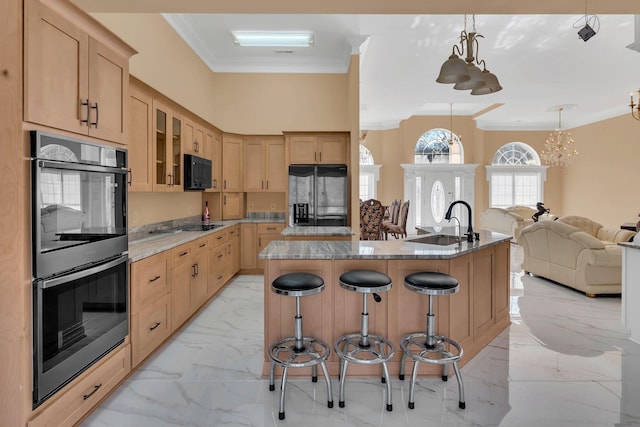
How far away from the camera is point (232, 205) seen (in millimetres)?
5699


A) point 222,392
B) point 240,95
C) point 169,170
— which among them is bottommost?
point 222,392

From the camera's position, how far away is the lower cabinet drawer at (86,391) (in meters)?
1.75

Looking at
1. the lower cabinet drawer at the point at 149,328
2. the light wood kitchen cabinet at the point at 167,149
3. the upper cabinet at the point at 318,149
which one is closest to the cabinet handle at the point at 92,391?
the lower cabinet drawer at the point at 149,328

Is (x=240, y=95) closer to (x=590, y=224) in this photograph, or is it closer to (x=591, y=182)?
(x=590, y=224)

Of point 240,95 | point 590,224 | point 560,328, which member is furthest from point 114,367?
point 590,224

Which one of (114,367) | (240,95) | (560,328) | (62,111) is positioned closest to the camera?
(62,111)

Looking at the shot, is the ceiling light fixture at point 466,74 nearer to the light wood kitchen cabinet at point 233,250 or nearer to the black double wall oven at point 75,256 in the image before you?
the black double wall oven at point 75,256

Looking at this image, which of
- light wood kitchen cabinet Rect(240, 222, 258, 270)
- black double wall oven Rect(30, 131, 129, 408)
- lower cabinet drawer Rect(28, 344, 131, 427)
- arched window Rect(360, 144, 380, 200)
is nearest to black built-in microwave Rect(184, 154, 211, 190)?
light wood kitchen cabinet Rect(240, 222, 258, 270)

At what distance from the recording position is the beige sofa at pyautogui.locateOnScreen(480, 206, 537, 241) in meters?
8.71

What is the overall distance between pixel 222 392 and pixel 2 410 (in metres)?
1.15

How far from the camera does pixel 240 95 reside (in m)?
5.88

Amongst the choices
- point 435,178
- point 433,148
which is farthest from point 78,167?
point 433,148

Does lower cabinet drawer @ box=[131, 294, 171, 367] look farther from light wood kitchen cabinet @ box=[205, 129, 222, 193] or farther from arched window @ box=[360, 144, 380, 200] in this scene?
arched window @ box=[360, 144, 380, 200]

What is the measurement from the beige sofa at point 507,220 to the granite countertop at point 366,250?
261 inches
